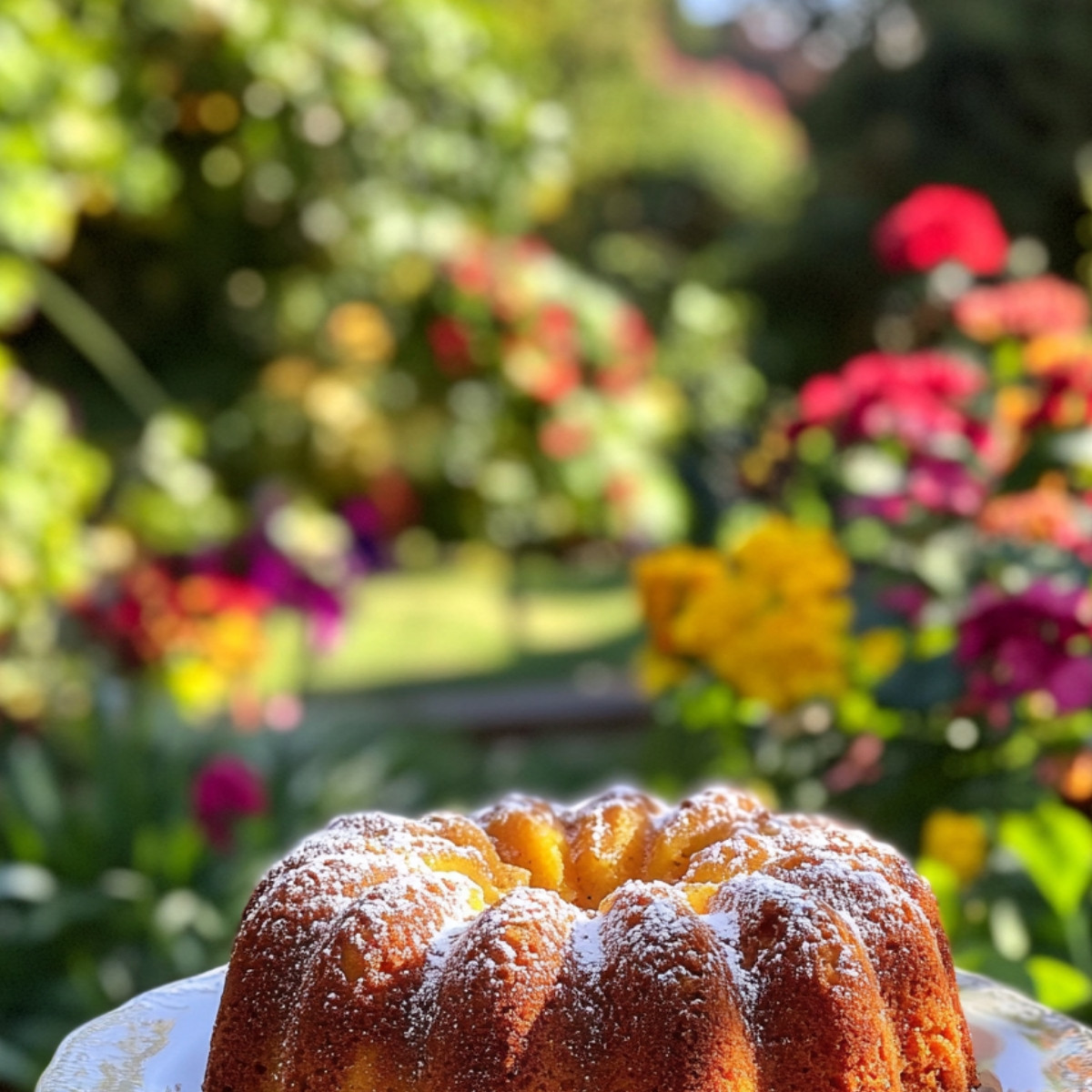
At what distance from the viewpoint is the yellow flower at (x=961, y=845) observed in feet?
7.19

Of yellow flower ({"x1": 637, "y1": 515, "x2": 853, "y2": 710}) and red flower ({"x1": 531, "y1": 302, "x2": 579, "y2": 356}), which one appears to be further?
red flower ({"x1": 531, "y1": 302, "x2": 579, "y2": 356})

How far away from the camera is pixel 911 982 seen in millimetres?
1085

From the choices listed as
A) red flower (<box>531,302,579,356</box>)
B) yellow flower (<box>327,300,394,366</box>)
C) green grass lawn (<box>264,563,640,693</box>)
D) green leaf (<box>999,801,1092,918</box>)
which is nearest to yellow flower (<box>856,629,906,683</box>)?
green leaf (<box>999,801,1092,918</box>)

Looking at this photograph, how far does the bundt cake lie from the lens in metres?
0.99

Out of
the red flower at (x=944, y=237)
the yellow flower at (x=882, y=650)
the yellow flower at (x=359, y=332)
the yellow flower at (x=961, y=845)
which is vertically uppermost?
the yellow flower at (x=359, y=332)

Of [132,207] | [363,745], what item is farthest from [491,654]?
[132,207]

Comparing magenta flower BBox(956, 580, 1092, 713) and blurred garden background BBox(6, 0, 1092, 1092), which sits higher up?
blurred garden background BBox(6, 0, 1092, 1092)

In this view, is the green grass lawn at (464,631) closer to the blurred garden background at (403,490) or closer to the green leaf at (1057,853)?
the blurred garden background at (403,490)

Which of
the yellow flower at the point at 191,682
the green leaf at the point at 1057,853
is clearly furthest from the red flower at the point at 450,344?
the green leaf at the point at 1057,853

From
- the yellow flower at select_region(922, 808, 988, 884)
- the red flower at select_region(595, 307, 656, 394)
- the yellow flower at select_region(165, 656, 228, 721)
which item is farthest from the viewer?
the red flower at select_region(595, 307, 656, 394)

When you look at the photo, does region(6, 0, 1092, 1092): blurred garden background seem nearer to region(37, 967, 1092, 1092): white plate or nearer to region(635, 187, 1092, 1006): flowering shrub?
region(635, 187, 1092, 1006): flowering shrub

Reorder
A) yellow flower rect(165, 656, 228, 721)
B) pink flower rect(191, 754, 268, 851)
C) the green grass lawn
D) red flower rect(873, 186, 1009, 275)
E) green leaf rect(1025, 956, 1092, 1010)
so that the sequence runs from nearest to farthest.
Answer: green leaf rect(1025, 956, 1092, 1010) → pink flower rect(191, 754, 268, 851) → red flower rect(873, 186, 1009, 275) → yellow flower rect(165, 656, 228, 721) → the green grass lawn

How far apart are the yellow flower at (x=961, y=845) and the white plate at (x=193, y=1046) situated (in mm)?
954

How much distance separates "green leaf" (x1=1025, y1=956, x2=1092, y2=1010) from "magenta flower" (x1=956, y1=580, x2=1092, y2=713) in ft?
1.23
